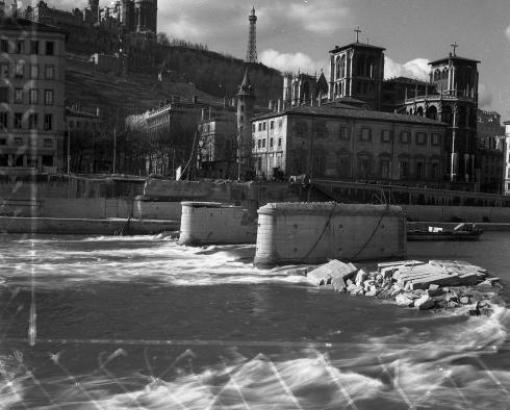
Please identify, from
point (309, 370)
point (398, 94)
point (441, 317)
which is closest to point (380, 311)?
point (441, 317)

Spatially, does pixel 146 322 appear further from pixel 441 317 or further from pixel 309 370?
pixel 441 317

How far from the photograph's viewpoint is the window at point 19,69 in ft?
232

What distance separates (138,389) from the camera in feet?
46.0

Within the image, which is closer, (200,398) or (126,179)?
(200,398)

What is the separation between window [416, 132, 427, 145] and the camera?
294 ft

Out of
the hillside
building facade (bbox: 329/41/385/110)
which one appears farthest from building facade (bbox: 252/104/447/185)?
the hillside

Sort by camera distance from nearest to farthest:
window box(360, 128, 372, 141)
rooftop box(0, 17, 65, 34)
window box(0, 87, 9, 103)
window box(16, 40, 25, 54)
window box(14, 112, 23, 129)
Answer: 1. rooftop box(0, 17, 65, 34)
2. window box(0, 87, 9, 103)
3. window box(16, 40, 25, 54)
4. window box(14, 112, 23, 129)
5. window box(360, 128, 372, 141)

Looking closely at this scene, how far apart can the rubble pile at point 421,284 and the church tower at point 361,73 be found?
324 feet

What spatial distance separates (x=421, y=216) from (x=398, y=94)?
64.1 metres

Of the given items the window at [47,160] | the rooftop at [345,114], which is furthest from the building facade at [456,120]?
the window at [47,160]

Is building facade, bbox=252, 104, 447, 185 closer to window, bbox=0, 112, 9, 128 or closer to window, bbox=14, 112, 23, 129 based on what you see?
window, bbox=14, 112, 23, 129

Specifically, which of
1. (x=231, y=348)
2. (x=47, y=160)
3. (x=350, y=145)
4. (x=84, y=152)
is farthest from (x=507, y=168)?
(x=231, y=348)

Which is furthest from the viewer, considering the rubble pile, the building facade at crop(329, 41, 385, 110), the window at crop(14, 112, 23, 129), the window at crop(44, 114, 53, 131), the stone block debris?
the building facade at crop(329, 41, 385, 110)

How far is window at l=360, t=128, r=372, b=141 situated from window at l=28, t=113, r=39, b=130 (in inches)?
1436
